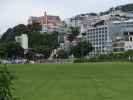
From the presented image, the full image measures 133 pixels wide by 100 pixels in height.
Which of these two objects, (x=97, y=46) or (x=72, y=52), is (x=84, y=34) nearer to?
(x=97, y=46)

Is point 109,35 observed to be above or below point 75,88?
below

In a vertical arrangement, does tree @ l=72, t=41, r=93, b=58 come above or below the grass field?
below

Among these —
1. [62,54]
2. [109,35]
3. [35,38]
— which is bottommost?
[62,54]

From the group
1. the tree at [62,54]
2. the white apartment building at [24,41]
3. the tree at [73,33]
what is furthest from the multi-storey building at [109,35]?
the white apartment building at [24,41]

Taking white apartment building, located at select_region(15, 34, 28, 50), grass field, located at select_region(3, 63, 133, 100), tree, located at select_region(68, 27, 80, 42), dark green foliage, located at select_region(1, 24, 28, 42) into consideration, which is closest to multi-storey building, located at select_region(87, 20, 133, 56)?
tree, located at select_region(68, 27, 80, 42)

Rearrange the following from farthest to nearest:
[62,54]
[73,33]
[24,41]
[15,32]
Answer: [73,33] → [15,32] → [24,41] → [62,54]

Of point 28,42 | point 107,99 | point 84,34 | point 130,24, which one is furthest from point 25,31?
point 107,99

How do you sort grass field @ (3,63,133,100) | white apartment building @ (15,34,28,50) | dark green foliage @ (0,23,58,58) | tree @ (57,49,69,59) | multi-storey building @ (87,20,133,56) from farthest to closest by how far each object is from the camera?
multi-storey building @ (87,20,133,56)
white apartment building @ (15,34,28,50)
tree @ (57,49,69,59)
dark green foliage @ (0,23,58,58)
grass field @ (3,63,133,100)

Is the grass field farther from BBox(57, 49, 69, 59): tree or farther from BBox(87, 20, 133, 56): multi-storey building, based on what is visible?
BBox(87, 20, 133, 56): multi-storey building

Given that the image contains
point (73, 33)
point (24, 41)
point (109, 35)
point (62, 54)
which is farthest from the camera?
point (73, 33)

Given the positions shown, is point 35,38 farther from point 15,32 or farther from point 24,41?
point 15,32

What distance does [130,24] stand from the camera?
159 meters

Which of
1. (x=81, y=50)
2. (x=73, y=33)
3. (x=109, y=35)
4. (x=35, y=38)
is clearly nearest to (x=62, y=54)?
(x=35, y=38)

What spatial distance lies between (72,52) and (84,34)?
119ft
